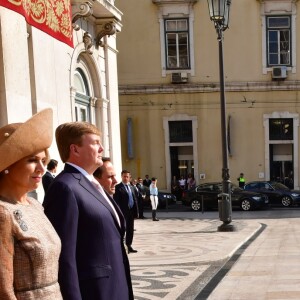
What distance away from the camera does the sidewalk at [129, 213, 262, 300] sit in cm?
730

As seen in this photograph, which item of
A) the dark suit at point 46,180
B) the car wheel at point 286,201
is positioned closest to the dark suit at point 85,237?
the dark suit at point 46,180

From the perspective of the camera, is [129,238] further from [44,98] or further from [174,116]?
[174,116]

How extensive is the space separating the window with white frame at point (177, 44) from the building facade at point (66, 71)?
12892mm

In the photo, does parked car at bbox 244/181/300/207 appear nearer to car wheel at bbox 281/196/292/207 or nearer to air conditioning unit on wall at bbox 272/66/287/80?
car wheel at bbox 281/196/292/207

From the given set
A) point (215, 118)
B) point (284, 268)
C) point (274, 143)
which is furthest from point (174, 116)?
point (284, 268)

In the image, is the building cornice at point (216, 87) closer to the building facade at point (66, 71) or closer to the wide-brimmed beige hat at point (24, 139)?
the building facade at point (66, 71)

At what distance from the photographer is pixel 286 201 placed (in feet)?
77.6

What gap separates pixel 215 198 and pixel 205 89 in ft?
24.0

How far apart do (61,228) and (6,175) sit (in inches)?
18.9

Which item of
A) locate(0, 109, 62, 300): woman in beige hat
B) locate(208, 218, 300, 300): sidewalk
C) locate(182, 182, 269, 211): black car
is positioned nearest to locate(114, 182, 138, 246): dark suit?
locate(208, 218, 300, 300): sidewalk

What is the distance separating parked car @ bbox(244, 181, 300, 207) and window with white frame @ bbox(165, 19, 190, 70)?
763 centimetres

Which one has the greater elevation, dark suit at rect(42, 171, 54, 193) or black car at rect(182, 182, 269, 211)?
dark suit at rect(42, 171, 54, 193)

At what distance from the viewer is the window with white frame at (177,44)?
28391 millimetres

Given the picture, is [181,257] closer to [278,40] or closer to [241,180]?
[241,180]
